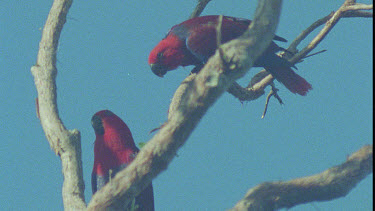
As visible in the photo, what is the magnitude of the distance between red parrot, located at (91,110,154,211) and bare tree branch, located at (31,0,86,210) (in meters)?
0.82

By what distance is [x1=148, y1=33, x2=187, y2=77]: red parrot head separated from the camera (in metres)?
3.75

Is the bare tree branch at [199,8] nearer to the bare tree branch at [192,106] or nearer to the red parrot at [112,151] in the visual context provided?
the red parrot at [112,151]

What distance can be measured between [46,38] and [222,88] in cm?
145

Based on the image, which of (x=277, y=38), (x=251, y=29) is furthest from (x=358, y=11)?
(x=251, y=29)

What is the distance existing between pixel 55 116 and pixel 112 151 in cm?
89

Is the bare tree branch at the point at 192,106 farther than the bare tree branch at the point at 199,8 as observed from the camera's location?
No

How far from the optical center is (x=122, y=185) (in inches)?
80.8

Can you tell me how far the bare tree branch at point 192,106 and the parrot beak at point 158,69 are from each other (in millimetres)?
1864

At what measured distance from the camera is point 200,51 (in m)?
3.64

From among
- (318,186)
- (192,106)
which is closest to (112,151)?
(318,186)

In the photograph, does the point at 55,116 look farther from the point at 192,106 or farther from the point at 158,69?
the point at 158,69

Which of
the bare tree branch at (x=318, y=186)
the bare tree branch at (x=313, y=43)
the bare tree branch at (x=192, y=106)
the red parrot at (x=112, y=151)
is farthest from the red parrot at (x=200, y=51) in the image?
the bare tree branch at (x=192, y=106)

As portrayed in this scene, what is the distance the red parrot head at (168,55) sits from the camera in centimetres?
375

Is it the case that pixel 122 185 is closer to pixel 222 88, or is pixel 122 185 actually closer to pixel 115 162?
pixel 222 88
